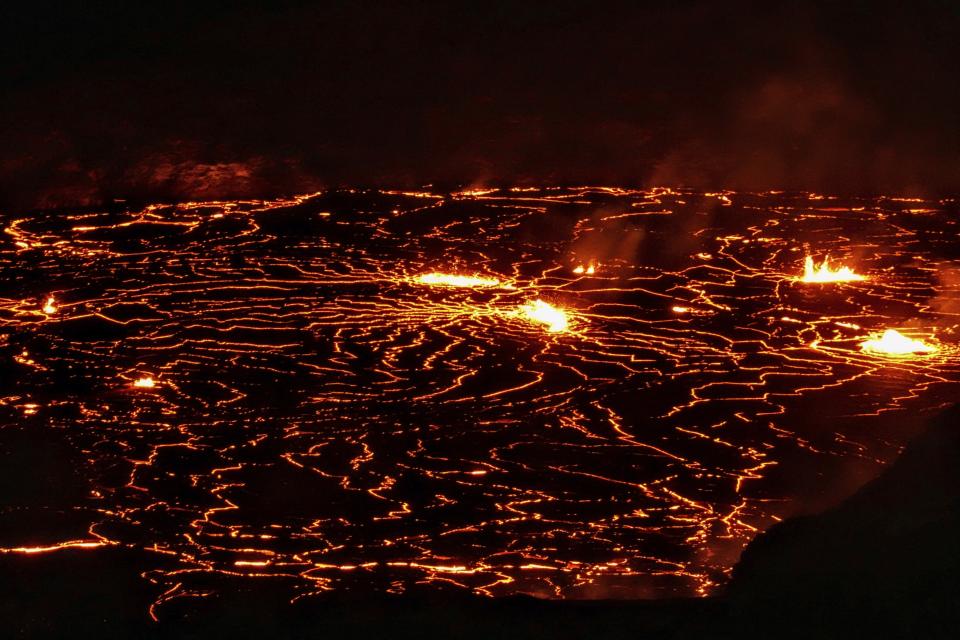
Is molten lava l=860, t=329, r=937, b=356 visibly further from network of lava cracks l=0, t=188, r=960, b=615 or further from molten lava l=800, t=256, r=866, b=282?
molten lava l=800, t=256, r=866, b=282

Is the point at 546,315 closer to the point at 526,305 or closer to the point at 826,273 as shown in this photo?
the point at 526,305

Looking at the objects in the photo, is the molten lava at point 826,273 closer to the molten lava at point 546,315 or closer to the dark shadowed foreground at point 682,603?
the molten lava at point 546,315

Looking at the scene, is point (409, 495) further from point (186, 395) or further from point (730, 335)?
point (730, 335)

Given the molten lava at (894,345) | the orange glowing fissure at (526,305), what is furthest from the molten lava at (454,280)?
the molten lava at (894,345)

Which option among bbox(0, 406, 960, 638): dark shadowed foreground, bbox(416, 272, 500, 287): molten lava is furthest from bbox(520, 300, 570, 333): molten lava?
bbox(0, 406, 960, 638): dark shadowed foreground

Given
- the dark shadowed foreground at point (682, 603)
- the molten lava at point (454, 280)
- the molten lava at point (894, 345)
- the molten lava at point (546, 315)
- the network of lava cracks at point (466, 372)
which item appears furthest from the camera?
the molten lava at point (454, 280)

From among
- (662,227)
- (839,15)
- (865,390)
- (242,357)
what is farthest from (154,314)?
(839,15)

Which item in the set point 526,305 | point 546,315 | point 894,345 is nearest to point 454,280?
point 526,305
